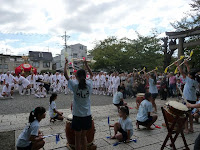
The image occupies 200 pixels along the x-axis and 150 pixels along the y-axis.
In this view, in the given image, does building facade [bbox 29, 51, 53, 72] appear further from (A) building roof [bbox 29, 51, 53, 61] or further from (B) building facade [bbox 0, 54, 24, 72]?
(B) building facade [bbox 0, 54, 24, 72]

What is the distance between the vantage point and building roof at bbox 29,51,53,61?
46219mm

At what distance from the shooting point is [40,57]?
4731 centimetres

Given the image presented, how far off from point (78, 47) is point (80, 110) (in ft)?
146

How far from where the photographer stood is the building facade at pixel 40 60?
4612cm

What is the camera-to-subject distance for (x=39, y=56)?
47.4m

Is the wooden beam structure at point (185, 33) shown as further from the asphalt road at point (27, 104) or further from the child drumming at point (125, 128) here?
the child drumming at point (125, 128)

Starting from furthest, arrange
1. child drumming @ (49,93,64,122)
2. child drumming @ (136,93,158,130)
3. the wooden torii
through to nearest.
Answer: the wooden torii → child drumming @ (49,93,64,122) → child drumming @ (136,93,158,130)

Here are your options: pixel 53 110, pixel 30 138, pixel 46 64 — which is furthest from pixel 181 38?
pixel 46 64

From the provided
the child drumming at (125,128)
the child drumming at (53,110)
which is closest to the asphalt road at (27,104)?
the child drumming at (53,110)

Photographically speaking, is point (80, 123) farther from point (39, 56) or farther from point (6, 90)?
point (39, 56)

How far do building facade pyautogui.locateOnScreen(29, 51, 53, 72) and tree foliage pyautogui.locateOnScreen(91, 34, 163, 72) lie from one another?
29.2 m

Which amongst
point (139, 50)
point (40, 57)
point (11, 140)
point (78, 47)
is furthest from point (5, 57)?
point (11, 140)

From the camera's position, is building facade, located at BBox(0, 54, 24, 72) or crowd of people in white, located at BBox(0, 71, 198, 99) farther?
building facade, located at BBox(0, 54, 24, 72)

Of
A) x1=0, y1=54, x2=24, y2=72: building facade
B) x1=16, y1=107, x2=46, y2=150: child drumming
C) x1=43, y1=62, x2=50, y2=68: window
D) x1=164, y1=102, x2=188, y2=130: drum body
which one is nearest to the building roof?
x1=43, y1=62, x2=50, y2=68: window
